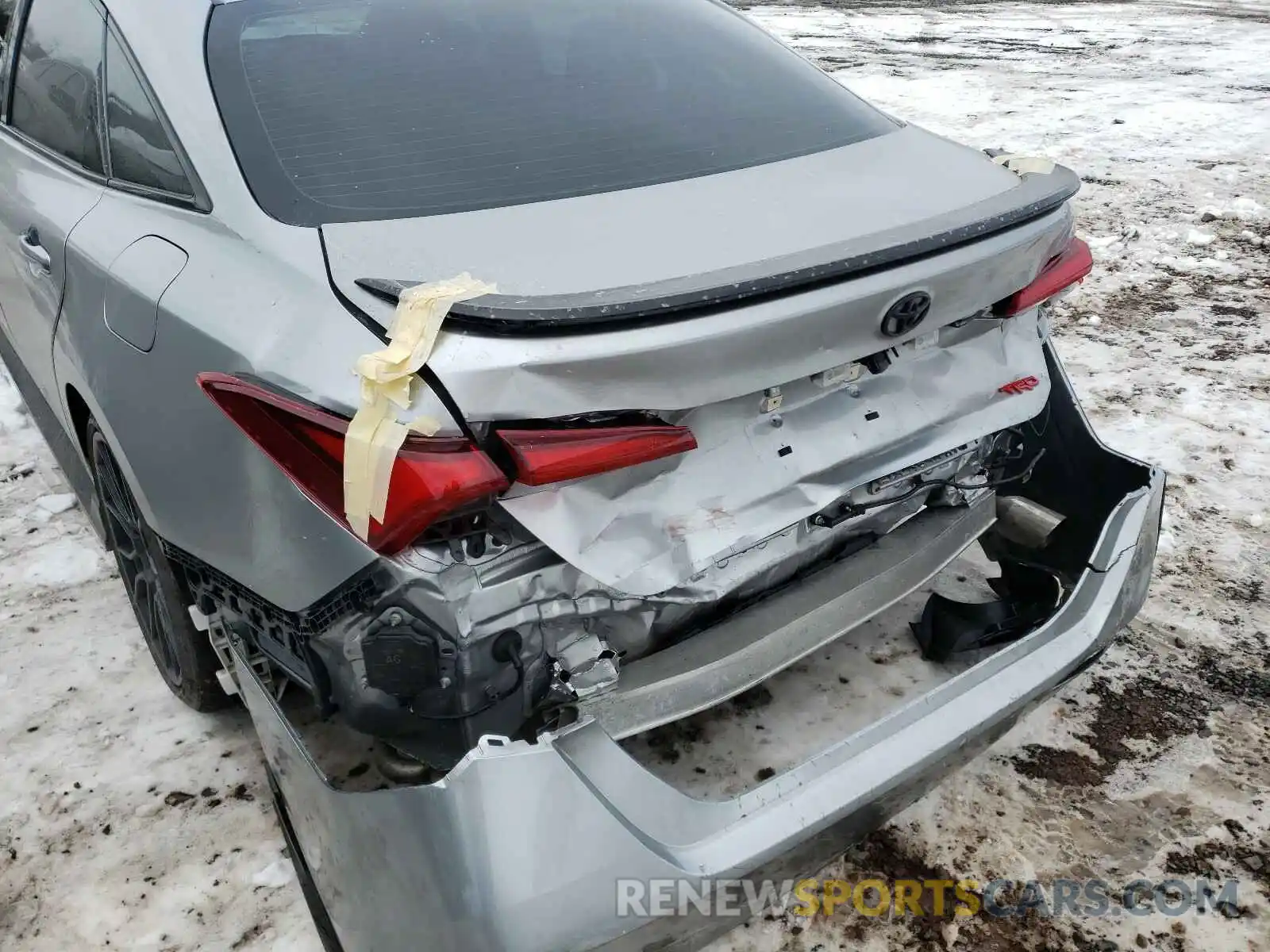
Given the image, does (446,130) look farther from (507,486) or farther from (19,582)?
(19,582)

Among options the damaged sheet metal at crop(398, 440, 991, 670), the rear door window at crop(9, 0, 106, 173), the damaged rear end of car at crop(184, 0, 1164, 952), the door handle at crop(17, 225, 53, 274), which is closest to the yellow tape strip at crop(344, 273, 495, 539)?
the damaged rear end of car at crop(184, 0, 1164, 952)

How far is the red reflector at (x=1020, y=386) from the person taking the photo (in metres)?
1.97

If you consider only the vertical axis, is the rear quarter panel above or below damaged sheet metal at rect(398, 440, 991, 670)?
above

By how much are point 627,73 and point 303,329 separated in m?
1.08

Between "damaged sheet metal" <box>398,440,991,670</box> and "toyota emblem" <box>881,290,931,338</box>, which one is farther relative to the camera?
"toyota emblem" <box>881,290,931,338</box>

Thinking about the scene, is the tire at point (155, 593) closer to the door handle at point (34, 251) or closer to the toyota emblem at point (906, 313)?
the door handle at point (34, 251)

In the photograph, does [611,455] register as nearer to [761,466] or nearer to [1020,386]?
[761,466]

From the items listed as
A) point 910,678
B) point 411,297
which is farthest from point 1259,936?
point 411,297

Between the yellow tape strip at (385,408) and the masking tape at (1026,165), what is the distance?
144cm

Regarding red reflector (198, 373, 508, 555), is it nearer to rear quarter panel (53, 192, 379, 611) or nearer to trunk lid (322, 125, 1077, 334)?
rear quarter panel (53, 192, 379, 611)

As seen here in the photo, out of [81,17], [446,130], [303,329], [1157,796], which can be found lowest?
[1157,796]

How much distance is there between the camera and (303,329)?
146 centimetres

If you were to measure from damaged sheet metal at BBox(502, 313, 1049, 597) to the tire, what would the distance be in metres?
1.13

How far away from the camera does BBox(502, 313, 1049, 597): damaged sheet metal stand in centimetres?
143
